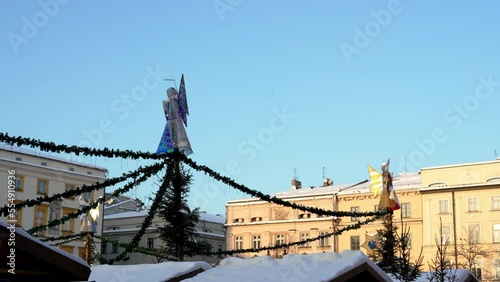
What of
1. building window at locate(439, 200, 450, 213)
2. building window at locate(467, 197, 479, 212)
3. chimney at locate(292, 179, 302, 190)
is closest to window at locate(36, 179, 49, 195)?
chimney at locate(292, 179, 302, 190)

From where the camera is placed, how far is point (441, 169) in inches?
2295

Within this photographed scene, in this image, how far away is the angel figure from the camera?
15.7 metres

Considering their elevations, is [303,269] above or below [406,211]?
below

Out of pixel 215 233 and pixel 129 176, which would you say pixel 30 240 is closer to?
pixel 129 176

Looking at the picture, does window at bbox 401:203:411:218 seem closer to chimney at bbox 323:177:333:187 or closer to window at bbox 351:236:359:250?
window at bbox 351:236:359:250

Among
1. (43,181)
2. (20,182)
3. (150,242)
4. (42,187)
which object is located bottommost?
(150,242)

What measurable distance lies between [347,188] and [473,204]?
11.8m

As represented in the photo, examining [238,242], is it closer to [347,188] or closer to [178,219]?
[347,188]

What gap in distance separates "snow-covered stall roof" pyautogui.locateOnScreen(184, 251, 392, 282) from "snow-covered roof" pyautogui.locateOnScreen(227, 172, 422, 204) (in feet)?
Answer: 155

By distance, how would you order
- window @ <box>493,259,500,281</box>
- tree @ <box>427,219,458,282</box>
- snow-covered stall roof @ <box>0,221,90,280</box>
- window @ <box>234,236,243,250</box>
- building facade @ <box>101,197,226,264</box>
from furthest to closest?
window @ <box>234,236,243,250</box> → building facade @ <box>101,197,226,264</box> → window @ <box>493,259,500,281</box> → tree @ <box>427,219,458,282</box> → snow-covered stall roof @ <box>0,221,90,280</box>

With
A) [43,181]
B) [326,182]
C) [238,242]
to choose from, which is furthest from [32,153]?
[326,182]

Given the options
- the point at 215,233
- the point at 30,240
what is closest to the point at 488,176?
the point at 215,233

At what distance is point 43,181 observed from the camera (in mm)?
57156

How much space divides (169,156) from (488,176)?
45736 mm
